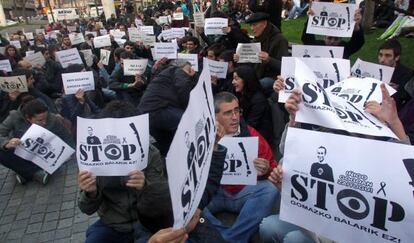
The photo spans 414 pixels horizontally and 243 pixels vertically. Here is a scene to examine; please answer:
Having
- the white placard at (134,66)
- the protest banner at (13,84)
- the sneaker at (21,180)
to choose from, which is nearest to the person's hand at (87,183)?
the sneaker at (21,180)

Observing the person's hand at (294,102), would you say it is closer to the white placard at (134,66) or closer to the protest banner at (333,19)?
the protest banner at (333,19)

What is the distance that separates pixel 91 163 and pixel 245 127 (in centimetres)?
176

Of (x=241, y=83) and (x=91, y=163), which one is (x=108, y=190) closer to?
(x=91, y=163)

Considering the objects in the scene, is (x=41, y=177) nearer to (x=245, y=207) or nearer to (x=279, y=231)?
(x=245, y=207)

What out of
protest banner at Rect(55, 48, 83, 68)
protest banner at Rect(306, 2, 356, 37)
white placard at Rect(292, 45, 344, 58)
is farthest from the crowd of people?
white placard at Rect(292, 45, 344, 58)

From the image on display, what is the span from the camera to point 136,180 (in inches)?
113

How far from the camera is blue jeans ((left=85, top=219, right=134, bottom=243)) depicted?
10.2 ft

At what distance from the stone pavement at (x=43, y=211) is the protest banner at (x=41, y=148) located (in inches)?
23.4

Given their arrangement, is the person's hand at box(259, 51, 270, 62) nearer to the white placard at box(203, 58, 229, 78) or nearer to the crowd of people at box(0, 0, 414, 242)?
the crowd of people at box(0, 0, 414, 242)

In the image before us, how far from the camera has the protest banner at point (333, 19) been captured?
196 inches

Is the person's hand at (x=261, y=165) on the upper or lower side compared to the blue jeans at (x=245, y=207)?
upper

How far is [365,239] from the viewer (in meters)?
2.10

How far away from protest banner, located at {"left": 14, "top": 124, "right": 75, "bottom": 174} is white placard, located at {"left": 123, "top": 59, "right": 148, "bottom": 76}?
3.10 meters

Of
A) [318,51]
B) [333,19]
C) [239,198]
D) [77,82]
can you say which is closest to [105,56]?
[77,82]
